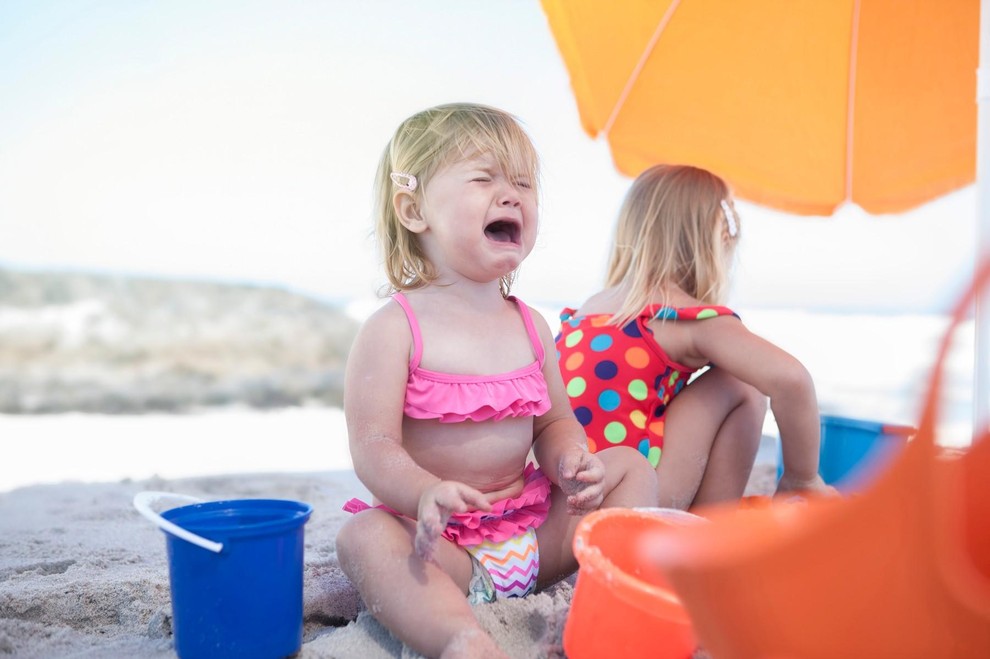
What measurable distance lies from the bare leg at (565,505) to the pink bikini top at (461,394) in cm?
16

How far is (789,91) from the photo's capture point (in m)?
2.03

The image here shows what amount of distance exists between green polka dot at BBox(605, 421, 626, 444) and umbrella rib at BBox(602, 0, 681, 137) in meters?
0.89

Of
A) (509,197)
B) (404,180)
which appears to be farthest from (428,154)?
(509,197)

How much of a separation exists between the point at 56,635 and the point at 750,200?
1928 mm

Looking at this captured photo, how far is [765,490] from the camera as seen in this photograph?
2201 mm

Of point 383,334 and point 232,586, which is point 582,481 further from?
point 232,586

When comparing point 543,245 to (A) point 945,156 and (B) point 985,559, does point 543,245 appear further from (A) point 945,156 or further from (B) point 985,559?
(A) point 945,156

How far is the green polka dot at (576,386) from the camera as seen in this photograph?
175 centimetres

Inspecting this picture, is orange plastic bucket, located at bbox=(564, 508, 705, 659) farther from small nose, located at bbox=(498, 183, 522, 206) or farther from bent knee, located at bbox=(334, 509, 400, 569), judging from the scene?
small nose, located at bbox=(498, 183, 522, 206)

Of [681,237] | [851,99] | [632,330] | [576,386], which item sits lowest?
[576,386]

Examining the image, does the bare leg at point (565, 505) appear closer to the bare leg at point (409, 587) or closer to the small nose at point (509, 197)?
the bare leg at point (409, 587)

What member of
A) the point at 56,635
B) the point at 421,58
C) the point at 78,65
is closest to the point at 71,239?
the point at 78,65

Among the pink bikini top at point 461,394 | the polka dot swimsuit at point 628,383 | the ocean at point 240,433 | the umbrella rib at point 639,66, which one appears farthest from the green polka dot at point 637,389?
the umbrella rib at point 639,66

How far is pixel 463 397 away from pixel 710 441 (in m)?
0.69
